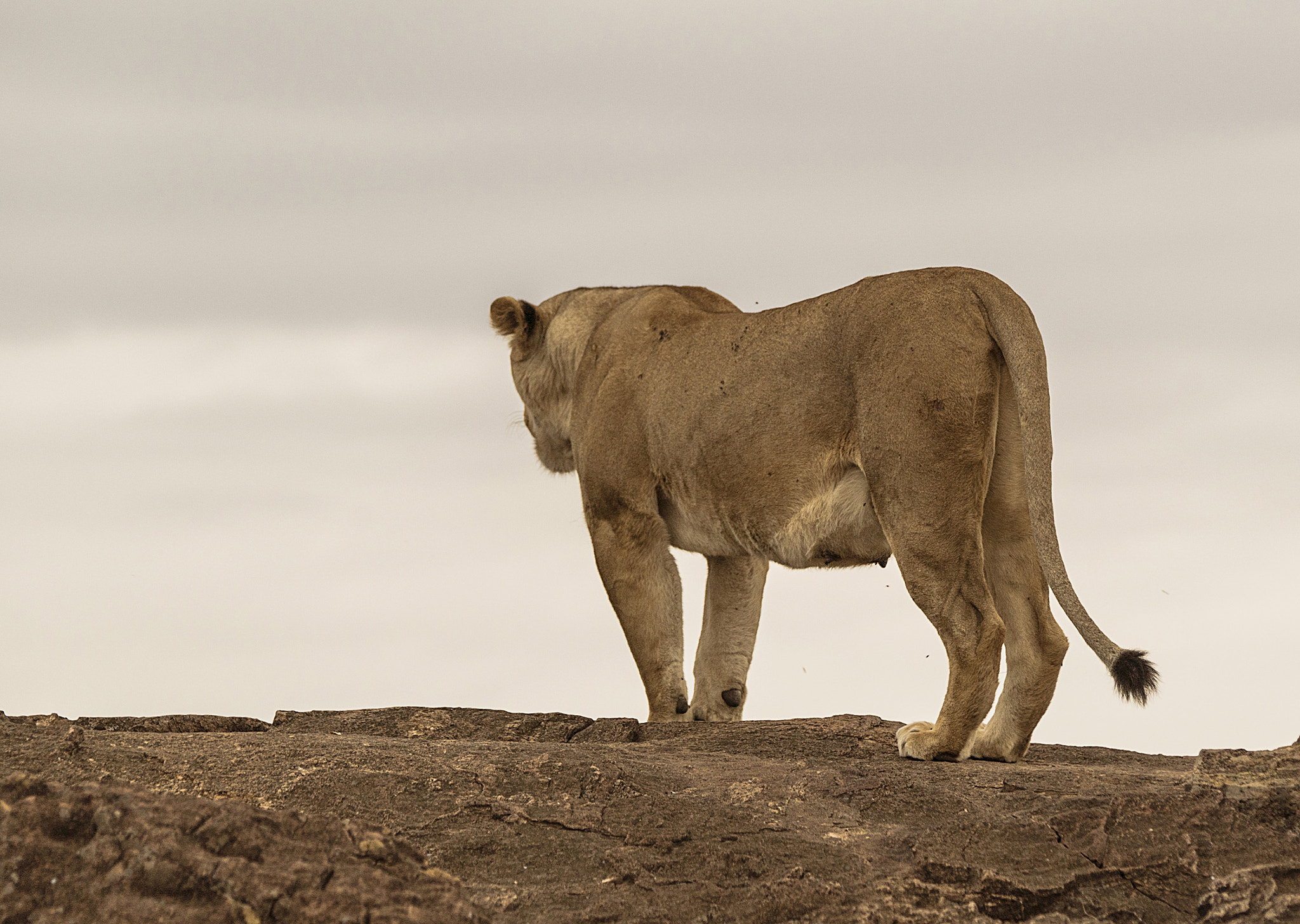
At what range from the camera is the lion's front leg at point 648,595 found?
7668 mm

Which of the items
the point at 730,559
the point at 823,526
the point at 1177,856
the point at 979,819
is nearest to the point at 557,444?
the point at 730,559

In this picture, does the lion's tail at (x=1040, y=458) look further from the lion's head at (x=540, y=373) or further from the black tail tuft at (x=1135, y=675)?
the lion's head at (x=540, y=373)

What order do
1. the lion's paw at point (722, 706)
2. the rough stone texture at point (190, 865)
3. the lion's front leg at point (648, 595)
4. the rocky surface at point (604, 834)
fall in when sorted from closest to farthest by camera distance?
the rough stone texture at point (190, 865), the rocky surface at point (604, 834), the lion's front leg at point (648, 595), the lion's paw at point (722, 706)

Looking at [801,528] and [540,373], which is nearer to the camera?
[801,528]

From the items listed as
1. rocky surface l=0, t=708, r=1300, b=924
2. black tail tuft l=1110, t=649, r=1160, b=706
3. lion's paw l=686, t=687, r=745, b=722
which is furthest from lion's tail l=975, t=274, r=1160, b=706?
lion's paw l=686, t=687, r=745, b=722

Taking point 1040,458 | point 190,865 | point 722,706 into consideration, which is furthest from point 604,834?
point 722,706

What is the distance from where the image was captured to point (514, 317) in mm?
9320

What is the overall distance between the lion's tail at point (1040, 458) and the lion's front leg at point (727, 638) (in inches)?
94.1

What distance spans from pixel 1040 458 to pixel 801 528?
1.25 m

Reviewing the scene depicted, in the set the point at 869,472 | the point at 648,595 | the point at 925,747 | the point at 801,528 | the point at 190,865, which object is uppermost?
the point at 869,472

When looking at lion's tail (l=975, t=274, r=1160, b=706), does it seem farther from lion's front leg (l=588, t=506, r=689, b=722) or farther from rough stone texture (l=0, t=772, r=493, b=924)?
rough stone texture (l=0, t=772, r=493, b=924)

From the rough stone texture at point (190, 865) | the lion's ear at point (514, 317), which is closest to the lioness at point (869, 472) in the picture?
the lion's ear at point (514, 317)

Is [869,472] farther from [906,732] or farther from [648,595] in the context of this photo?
[648,595]

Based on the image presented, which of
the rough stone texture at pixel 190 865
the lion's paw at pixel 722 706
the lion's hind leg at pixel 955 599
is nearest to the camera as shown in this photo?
the rough stone texture at pixel 190 865
